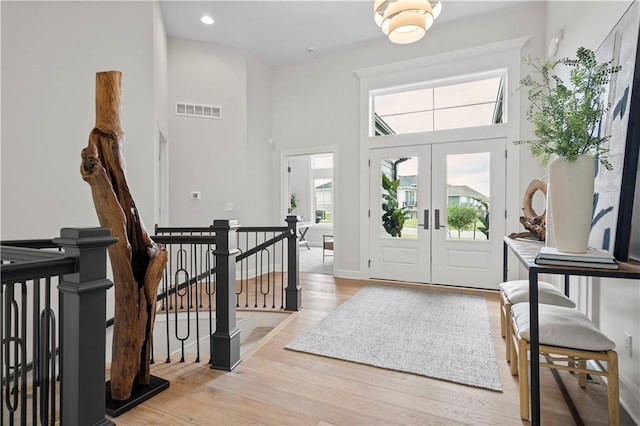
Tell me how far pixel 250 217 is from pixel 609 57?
4.74 m

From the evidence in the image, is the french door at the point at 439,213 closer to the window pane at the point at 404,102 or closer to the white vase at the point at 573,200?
the window pane at the point at 404,102

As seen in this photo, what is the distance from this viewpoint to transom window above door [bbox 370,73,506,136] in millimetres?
4441

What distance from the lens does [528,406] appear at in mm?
1760

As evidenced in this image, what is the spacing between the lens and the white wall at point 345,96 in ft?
14.4

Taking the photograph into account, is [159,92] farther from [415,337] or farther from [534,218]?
[534,218]

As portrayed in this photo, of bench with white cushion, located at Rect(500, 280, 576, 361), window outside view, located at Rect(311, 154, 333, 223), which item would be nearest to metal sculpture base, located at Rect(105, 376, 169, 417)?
bench with white cushion, located at Rect(500, 280, 576, 361)

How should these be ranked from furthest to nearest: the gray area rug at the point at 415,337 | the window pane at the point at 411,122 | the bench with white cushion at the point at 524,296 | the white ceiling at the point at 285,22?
the window pane at the point at 411,122 → the white ceiling at the point at 285,22 → the gray area rug at the point at 415,337 → the bench with white cushion at the point at 524,296

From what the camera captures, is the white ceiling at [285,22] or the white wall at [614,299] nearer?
the white wall at [614,299]

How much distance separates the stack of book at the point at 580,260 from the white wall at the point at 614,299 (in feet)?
1.87

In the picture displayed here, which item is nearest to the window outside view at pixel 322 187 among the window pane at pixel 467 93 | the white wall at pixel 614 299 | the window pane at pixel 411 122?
the window pane at pixel 411 122

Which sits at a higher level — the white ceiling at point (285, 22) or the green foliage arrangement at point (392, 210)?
the white ceiling at point (285, 22)

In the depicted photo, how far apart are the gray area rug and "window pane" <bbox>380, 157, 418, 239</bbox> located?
1.19 meters

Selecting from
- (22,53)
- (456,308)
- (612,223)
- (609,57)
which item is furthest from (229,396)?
(22,53)

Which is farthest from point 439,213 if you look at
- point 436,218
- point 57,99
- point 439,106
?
point 57,99
